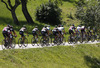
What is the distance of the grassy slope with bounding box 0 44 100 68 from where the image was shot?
504 inches

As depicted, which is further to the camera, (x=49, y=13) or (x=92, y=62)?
(x=49, y=13)

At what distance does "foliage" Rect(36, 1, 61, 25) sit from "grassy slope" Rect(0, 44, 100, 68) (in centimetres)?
1891

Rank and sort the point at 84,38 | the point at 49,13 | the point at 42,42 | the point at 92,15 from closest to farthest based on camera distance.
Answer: the point at 42,42, the point at 84,38, the point at 92,15, the point at 49,13

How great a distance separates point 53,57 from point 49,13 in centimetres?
2474

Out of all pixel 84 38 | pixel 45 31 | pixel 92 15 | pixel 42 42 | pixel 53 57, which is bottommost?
pixel 92 15

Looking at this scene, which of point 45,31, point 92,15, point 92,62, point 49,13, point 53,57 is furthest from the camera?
point 49,13

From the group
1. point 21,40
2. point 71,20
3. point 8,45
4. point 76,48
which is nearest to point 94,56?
point 76,48

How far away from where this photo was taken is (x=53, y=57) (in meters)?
16.0

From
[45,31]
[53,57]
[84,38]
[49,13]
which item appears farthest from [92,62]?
[49,13]

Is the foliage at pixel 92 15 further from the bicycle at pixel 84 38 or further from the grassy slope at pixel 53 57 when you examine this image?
the grassy slope at pixel 53 57

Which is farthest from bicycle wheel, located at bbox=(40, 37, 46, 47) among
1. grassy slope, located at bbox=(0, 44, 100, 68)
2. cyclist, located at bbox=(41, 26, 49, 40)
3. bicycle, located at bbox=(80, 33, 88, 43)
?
bicycle, located at bbox=(80, 33, 88, 43)

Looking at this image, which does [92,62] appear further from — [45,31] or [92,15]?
[92,15]

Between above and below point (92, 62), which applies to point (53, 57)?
above

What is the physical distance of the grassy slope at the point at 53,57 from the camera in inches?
504
